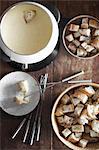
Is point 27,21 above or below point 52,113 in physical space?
above

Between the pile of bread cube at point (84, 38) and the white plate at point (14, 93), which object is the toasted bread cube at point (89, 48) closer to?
the pile of bread cube at point (84, 38)

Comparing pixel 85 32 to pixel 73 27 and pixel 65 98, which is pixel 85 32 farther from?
pixel 65 98

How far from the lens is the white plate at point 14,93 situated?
147 cm

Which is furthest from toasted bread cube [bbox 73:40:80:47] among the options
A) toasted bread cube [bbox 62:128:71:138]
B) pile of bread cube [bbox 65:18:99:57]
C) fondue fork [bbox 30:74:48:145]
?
toasted bread cube [bbox 62:128:71:138]

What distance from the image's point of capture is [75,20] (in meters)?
1.48

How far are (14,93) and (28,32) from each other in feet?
0.56

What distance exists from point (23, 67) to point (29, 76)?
30 mm

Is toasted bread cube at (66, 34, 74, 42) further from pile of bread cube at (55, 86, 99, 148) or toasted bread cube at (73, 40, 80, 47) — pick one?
pile of bread cube at (55, 86, 99, 148)

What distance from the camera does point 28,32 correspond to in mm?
1432

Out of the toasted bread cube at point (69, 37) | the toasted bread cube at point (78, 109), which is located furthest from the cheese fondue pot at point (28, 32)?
the toasted bread cube at point (78, 109)

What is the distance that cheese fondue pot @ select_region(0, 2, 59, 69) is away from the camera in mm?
1410

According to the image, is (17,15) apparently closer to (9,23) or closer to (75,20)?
(9,23)

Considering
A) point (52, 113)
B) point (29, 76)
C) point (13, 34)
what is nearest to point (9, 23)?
point (13, 34)

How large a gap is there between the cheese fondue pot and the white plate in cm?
5
